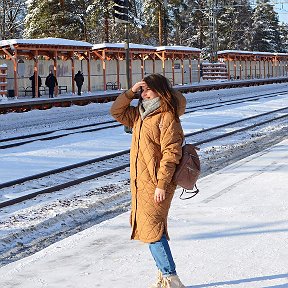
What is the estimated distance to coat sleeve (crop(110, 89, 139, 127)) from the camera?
172 inches

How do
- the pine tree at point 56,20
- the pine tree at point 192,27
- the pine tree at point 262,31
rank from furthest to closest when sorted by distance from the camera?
1. the pine tree at point 262,31
2. the pine tree at point 192,27
3. the pine tree at point 56,20

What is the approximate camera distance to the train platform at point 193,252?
4.69m

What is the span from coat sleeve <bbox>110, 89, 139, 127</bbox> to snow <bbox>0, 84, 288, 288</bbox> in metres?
1.24

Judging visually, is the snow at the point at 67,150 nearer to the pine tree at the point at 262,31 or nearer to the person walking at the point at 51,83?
the person walking at the point at 51,83

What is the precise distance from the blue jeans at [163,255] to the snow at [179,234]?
0.32 m

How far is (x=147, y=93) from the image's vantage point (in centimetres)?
416

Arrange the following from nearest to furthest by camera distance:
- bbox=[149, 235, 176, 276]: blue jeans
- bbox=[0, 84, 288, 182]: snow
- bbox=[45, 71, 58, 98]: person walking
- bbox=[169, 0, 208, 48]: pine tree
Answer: bbox=[149, 235, 176, 276]: blue jeans < bbox=[0, 84, 288, 182]: snow < bbox=[45, 71, 58, 98]: person walking < bbox=[169, 0, 208, 48]: pine tree

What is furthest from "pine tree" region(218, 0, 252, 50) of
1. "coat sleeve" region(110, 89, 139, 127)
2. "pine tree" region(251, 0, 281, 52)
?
"coat sleeve" region(110, 89, 139, 127)

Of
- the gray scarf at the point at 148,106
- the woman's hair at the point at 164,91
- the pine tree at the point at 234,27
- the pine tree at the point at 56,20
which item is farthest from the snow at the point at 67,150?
the pine tree at the point at 234,27

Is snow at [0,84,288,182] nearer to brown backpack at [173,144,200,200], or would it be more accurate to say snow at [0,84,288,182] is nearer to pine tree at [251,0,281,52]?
brown backpack at [173,144,200,200]

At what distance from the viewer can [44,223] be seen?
23.3 feet

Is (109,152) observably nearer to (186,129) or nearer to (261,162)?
(261,162)

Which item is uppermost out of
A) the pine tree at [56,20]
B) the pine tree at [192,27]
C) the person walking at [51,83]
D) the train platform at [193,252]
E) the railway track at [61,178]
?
the pine tree at [192,27]

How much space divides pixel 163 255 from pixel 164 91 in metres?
1.16
